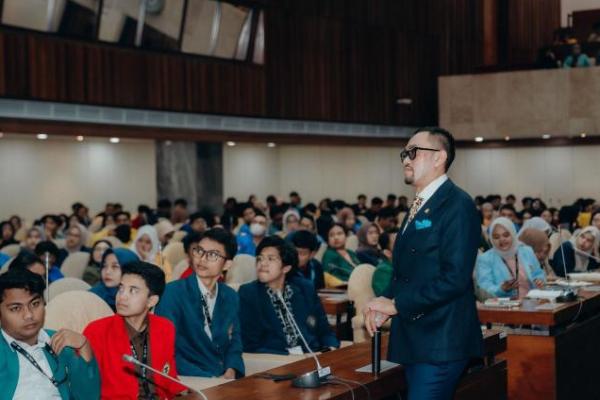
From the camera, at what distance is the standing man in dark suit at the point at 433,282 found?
398 centimetres

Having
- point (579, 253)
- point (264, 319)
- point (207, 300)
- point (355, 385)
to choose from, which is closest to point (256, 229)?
point (579, 253)

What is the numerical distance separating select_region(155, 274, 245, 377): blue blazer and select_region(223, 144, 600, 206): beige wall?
14895mm

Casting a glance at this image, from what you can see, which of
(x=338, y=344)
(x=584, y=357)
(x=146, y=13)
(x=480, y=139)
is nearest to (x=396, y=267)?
(x=338, y=344)

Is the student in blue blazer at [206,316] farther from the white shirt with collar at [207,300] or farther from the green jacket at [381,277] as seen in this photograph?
the green jacket at [381,277]

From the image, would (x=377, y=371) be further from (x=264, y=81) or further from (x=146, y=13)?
(x=264, y=81)

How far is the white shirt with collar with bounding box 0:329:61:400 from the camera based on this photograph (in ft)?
13.2

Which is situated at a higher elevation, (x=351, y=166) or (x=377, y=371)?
(x=351, y=166)

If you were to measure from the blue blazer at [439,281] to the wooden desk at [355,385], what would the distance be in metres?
0.36

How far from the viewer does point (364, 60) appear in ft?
64.7

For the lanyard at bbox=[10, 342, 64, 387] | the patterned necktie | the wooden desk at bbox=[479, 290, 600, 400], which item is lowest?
the wooden desk at bbox=[479, 290, 600, 400]

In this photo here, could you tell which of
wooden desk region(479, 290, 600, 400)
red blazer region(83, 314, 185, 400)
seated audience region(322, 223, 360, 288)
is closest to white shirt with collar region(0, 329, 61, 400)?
red blazer region(83, 314, 185, 400)

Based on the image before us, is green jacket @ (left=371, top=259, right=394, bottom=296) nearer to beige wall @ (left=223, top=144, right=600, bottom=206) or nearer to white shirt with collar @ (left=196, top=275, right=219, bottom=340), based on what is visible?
white shirt with collar @ (left=196, top=275, right=219, bottom=340)

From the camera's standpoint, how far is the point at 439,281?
13.0 ft

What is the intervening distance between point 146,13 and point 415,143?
1075 cm
